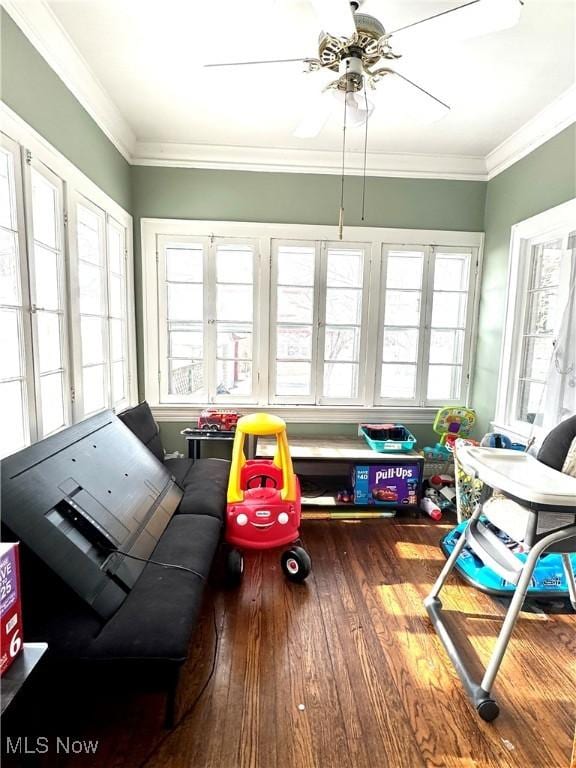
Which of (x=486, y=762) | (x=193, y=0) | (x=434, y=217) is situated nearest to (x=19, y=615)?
(x=486, y=762)

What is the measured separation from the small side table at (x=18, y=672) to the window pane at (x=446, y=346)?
125 inches

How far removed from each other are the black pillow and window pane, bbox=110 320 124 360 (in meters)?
2.71

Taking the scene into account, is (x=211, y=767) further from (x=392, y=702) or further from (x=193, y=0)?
(x=193, y=0)

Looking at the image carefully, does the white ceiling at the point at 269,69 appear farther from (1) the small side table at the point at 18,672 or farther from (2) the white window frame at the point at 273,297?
(1) the small side table at the point at 18,672

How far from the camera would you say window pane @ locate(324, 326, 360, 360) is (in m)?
3.24

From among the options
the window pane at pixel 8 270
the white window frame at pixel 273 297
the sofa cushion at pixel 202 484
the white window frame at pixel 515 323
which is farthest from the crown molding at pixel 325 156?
the sofa cushion at pixel 202 484

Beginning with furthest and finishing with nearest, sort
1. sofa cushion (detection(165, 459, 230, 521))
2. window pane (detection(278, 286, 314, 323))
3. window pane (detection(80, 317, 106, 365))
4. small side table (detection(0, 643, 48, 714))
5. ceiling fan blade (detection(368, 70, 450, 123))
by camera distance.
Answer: window pane (detection(278, 286, 314, 323)) → window pane (detection(80, 317, 106, 365)) → sofa cushion (detection(165, 459, 230, 521)) → ceiling fan blade (detection(368, 70, 450, 123)) → small side table (detection(0, 643, 48, 714))

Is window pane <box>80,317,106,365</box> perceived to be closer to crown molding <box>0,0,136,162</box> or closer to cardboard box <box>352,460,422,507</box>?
crown molding <box>0,0,136,162</box>

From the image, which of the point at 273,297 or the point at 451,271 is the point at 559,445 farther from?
the point at 273,297

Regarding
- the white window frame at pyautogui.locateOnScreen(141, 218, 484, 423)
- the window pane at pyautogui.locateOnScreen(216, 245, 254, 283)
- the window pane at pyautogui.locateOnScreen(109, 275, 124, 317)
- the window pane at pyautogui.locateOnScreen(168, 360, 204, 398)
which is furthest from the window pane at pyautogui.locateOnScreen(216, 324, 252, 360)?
the window pane at pyautogui.locateOnScreen(109, 275, 124, 317)

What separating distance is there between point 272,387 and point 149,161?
2.05 m

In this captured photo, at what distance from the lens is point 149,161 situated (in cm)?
296

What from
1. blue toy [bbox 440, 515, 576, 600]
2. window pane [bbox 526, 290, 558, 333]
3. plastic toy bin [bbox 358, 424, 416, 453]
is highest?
window pane [bbox 526, 290, 558, 333]

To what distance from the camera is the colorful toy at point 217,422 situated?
9.79ft
